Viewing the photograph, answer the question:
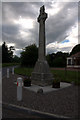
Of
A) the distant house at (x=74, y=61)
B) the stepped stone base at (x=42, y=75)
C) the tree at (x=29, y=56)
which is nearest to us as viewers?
Result: the stepped stone base at (x=42, y=75)

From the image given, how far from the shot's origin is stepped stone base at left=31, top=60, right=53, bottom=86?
784cm

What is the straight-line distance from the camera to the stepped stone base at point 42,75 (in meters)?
7.84

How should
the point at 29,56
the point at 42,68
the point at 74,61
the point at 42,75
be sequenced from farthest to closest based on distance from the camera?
the point at 74,61 < the point at 29,56 < the point at 42,68 < the point at 42,75

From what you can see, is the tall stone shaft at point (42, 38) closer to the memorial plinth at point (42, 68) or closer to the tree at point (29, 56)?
the memorial plinth at point (42, 68)

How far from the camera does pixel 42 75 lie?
309 inches

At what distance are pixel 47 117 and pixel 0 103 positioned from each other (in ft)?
7.11

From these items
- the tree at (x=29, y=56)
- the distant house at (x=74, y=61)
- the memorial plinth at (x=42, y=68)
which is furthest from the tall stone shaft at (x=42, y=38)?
the tree at (x=29, y=56)

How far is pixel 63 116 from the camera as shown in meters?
3.14

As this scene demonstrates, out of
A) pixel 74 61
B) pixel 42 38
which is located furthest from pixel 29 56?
pixel 42 38

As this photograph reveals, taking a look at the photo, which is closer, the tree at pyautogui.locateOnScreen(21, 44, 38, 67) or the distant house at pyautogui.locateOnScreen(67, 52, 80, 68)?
the distant house at pyautogui.locateOnScreen(67, 52, 80, 68)

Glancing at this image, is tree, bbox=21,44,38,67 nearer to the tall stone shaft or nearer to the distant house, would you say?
the distant house

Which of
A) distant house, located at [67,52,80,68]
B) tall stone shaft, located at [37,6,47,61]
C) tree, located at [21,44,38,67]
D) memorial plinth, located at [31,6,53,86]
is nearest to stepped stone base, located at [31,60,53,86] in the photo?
memorial plinth, located at [31,6,53,86]

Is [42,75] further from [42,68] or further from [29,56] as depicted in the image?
[29,56]

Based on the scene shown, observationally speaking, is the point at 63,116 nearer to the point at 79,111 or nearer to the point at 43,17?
the point at 79,111
